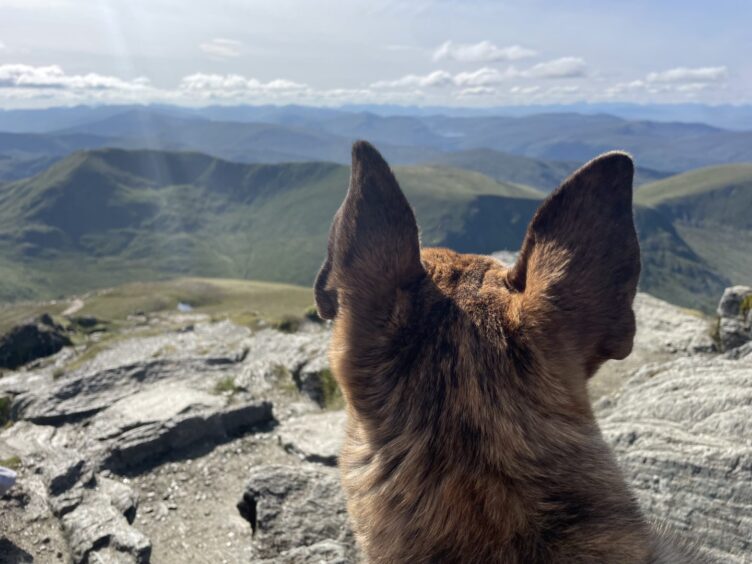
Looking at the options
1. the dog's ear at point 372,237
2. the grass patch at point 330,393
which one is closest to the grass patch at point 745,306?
the grass patch at point 330,393

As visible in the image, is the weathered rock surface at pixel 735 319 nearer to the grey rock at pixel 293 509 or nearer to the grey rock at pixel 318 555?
the grey rock at pixel 293 509

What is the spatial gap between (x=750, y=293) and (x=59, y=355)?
46101mm

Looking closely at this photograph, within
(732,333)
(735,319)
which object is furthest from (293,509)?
(735,319)

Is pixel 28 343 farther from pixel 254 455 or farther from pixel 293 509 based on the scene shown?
pixel 293 509

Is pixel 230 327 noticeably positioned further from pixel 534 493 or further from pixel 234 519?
pixel 534 493

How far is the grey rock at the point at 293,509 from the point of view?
10.2 metres

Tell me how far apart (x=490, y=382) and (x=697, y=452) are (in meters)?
8.37

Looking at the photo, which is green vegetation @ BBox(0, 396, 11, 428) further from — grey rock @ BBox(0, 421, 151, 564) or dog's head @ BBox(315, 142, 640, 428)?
dog's head @ BBox(315, 142, 640, 428)

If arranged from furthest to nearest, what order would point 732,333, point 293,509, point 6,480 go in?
point 732,333 → point 293,509 → point 6,480

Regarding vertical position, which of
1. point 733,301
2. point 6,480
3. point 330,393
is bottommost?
point 330,393

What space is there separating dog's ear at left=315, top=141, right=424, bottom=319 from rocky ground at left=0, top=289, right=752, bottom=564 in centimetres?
717

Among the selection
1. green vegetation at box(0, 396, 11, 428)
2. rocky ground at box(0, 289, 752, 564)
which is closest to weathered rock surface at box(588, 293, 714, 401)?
rocky ground at box(0, 289, 752, 564)

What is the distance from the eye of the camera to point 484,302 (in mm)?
3580

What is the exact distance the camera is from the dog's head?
3.27 m
